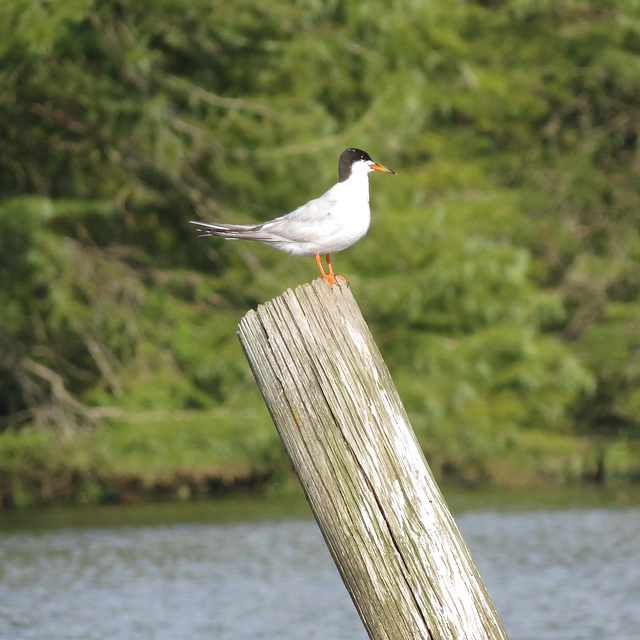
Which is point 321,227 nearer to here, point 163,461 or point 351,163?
point 351,163

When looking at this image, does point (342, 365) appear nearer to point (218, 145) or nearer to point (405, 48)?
point (218, 145)

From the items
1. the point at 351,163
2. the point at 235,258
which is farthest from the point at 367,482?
the point at 235,258

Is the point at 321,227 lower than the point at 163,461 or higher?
higher

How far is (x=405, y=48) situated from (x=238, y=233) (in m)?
17.8

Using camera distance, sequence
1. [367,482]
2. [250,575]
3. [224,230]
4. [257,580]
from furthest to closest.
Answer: [250,575], [257,580], [224,230], [367,482]

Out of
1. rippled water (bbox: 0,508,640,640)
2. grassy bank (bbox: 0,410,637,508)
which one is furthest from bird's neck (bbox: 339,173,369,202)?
grassy bank (bbox: 0,410,637,508)

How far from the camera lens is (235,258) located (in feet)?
66.5

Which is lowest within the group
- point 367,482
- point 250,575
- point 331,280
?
point 250,575

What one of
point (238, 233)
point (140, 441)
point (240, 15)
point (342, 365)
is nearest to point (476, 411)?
point (140, 441)

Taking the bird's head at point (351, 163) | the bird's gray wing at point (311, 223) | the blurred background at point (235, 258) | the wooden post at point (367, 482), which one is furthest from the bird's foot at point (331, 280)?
the blurred background at point (235, 258)

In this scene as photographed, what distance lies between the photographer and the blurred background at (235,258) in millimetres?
18078

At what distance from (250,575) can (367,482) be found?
31.0 feet

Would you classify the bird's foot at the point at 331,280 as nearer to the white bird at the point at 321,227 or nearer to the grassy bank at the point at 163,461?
the white bird at the point at 321,227

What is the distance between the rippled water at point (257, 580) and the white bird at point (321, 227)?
4993mm
